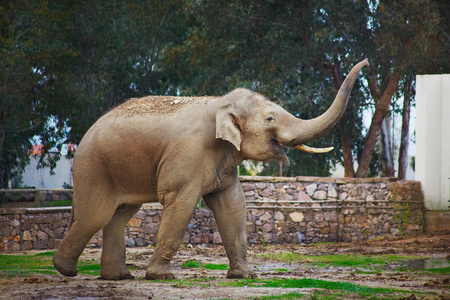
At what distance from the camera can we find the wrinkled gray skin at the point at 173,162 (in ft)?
28.5

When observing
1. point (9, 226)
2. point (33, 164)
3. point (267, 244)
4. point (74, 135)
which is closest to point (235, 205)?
point (9, 226)

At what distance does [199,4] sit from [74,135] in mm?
6191

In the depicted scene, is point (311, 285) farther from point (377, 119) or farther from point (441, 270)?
point (377, 119)

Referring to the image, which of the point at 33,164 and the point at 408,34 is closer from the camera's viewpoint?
the point at 408,34

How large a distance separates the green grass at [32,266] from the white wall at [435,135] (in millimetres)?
9740

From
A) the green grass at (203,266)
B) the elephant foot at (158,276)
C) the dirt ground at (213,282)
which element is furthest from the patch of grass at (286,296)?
the green grass at (203,266)

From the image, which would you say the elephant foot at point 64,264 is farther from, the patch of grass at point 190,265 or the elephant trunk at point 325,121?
the elephant trunk at point 325,121

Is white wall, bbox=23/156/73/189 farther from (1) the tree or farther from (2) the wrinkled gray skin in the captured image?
(2) the wrinkled gray skin

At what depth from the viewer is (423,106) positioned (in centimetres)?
1806

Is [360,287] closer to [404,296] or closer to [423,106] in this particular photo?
[404,296]

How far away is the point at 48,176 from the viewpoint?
3572 centimetres

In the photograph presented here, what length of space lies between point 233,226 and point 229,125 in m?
1.43

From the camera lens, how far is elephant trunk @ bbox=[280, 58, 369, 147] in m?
8.29

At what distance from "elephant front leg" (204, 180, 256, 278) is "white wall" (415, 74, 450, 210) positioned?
1010 centimetres
